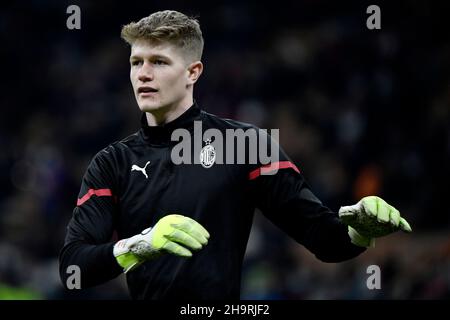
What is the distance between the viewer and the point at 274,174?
407 centimetres

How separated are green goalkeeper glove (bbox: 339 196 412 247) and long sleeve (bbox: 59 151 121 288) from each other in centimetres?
100

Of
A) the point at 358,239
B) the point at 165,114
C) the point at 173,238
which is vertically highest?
the point at 165,114

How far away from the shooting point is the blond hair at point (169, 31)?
4023 millimetres

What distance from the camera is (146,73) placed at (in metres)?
3.99

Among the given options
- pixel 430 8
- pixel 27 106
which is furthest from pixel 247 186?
pixel 27 106

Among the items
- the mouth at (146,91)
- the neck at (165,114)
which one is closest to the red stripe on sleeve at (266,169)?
the neck at (165,114)

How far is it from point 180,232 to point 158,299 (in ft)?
1.78

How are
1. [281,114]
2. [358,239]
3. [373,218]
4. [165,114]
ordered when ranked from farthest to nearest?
[281,114]
[165,114]
[358,239]
[373,218]

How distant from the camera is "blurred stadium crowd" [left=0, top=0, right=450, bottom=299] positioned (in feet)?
28.6

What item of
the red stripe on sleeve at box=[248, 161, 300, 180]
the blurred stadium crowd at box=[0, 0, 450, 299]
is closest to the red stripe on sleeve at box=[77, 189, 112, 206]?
the red stripe on sleeve at box=[248, 161, 300, 180]

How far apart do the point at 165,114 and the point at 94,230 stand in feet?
2.09
